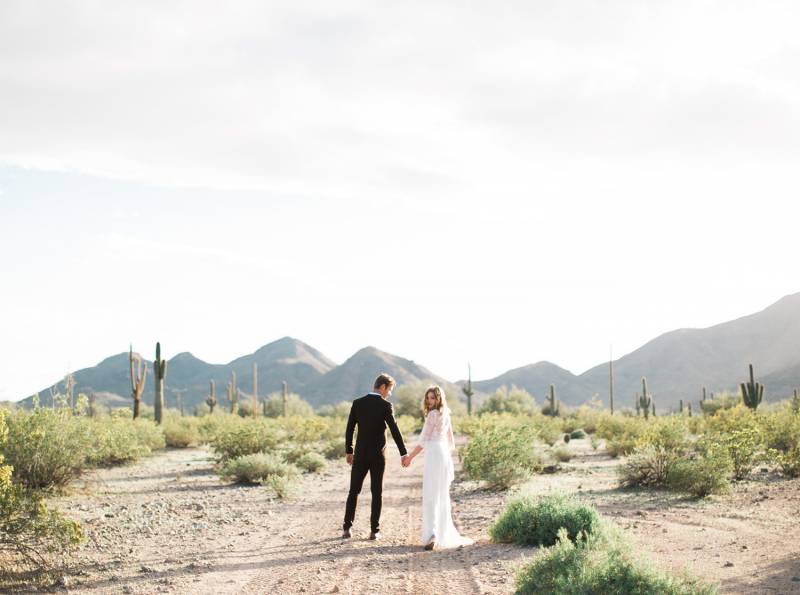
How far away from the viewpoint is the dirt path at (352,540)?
8430 millimetres

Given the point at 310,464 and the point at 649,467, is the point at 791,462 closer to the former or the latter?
the point at 649,467

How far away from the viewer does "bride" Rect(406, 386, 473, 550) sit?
9.99 metres

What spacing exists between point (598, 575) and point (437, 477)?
12.8ft

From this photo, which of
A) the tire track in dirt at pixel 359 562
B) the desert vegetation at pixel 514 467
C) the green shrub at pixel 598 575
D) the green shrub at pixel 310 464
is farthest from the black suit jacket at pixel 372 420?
the green shrub at pixel 310 464

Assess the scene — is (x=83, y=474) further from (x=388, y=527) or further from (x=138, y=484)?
(x=388, y=527)

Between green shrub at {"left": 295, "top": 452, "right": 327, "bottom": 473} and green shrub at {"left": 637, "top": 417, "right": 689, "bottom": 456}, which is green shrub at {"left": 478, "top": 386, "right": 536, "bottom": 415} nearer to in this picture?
green shrub at {"left": 295, "top": 452, "right": 327, "bottom": 473}

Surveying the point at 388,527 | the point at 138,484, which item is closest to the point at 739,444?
the point at 388,527

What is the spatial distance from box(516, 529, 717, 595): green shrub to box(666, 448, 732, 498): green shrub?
25.3 ft

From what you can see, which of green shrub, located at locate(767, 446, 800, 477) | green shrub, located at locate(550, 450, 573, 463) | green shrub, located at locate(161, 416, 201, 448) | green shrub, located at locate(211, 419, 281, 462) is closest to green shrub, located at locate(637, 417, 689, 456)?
green shrub, located at locate(767, 446, 800, 477)

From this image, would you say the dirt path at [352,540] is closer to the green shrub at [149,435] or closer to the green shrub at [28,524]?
the green shrub at [28,524]

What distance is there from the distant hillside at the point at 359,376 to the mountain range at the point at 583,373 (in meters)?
0.16

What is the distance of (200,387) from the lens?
12938 centimetres

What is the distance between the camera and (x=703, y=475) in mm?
14281

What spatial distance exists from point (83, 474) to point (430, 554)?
12326 millimetres
